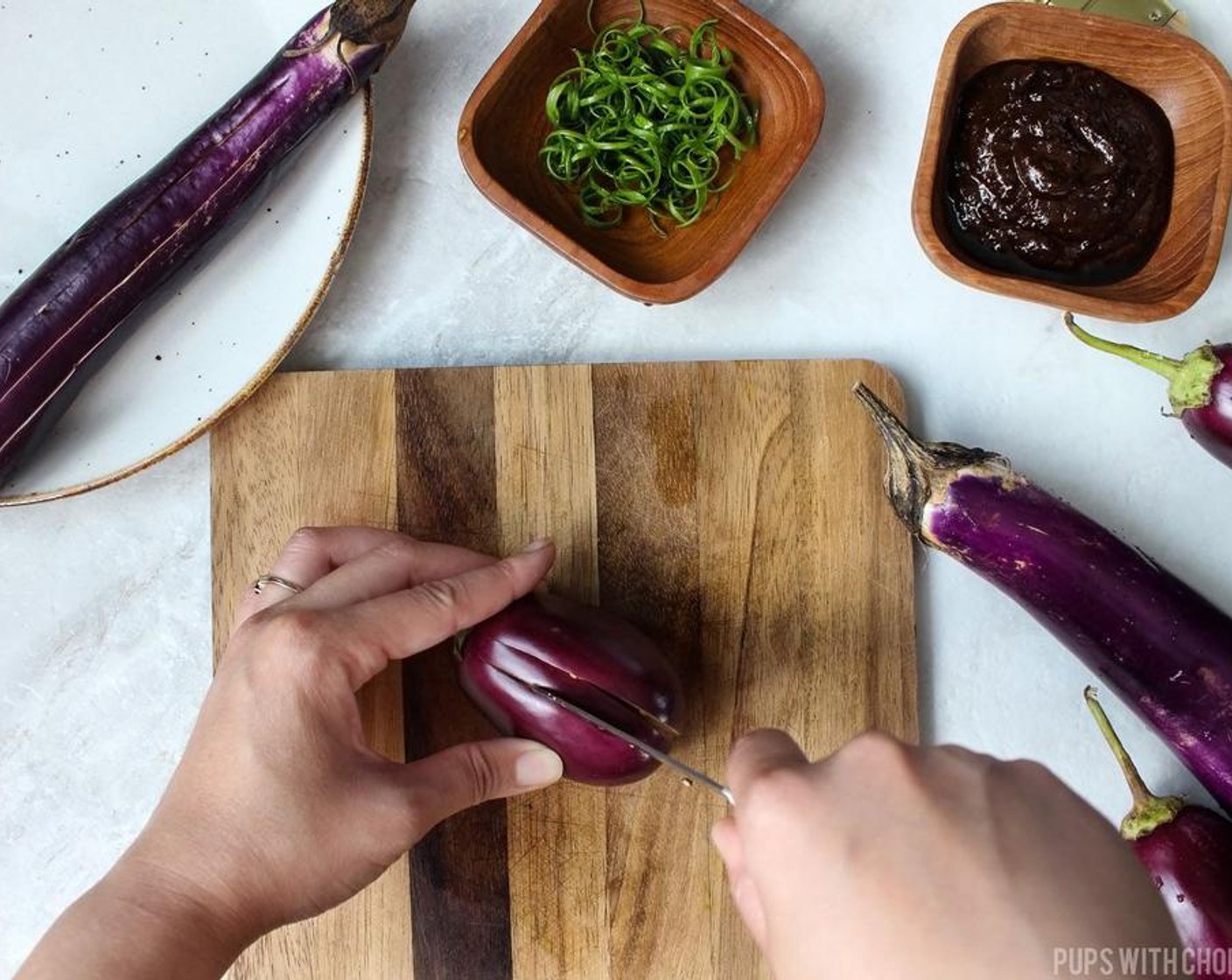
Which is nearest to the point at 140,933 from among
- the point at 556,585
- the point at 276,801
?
the point at 276,801

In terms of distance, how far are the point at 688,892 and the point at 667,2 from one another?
1034 millimetres

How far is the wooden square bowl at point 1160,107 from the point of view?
3.95 ft

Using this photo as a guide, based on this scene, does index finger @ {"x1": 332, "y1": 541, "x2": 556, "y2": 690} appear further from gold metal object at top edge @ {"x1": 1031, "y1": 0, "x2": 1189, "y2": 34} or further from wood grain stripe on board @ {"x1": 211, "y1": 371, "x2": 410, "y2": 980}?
gold metal object at top edge @ {"x1": 1031, "y1": 0, "x2": 1189, "y2": 34}

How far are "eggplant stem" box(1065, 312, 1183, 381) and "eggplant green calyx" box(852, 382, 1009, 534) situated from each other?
0.17 m

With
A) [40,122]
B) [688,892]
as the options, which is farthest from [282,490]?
[688,892]

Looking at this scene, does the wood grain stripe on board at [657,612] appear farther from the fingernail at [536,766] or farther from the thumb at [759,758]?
the thumb at [759,758]

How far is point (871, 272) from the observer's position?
4.50 ft

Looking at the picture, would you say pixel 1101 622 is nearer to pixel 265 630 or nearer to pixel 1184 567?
pixel 1184 567

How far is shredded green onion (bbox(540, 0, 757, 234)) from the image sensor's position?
4.19ft

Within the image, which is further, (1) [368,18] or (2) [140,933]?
(1) [368,18]

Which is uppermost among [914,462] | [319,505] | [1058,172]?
[1058,172]

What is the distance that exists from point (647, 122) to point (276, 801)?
83cm

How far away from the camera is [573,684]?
3.73 feet

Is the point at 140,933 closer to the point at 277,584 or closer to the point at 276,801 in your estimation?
the point at 276,801
